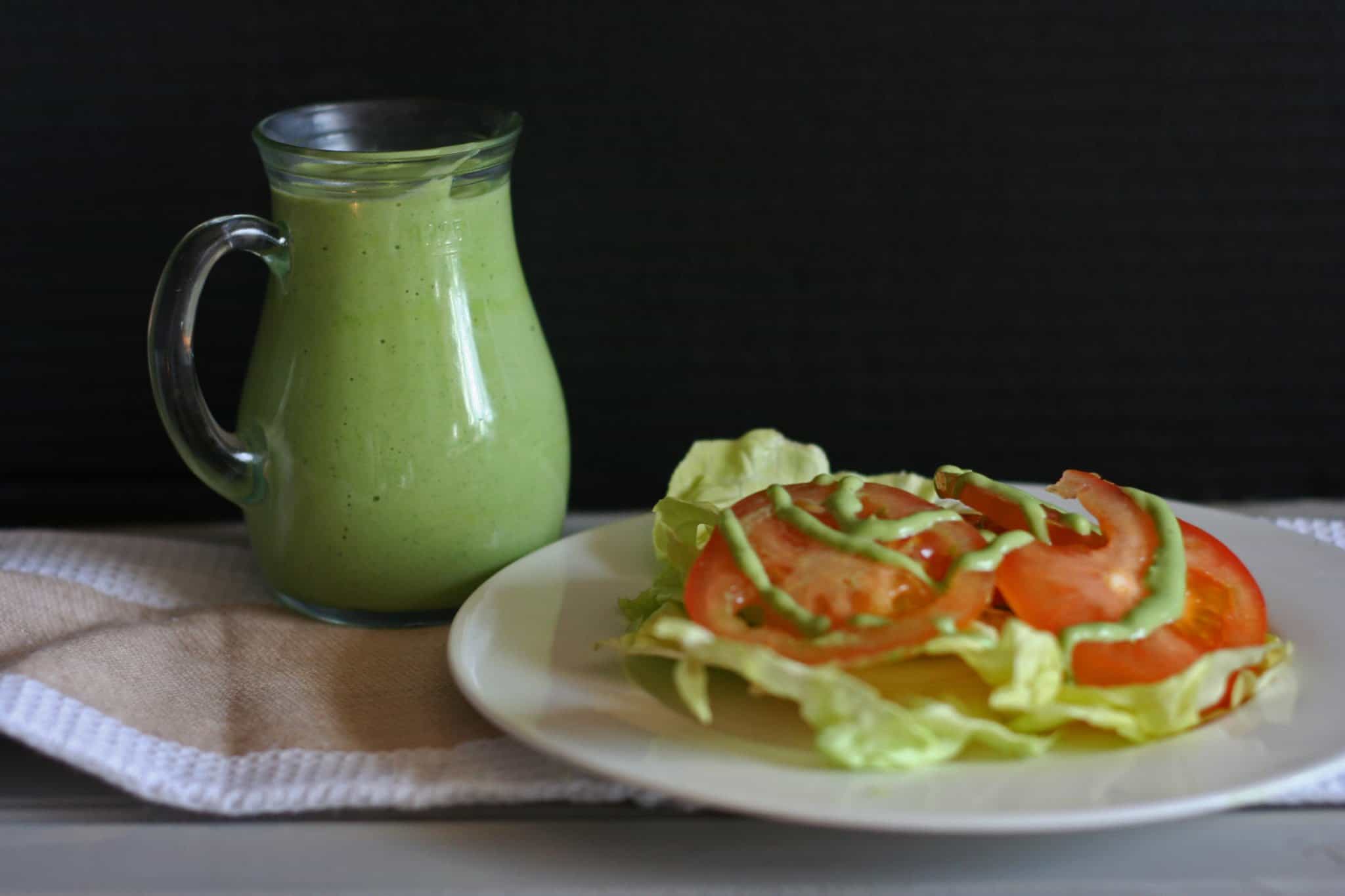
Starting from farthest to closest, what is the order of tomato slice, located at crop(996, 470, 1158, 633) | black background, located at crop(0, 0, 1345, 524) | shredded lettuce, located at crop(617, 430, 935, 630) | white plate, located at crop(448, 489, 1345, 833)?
black background, located at crop(0, 0, 1345, 524) < shredded lettuce, located at crop(617, 430, 935, 630) < tomato slice, located at crop(996, 470, 1158, 633) < white plate, located at crop(448, 489, 1345, 833)

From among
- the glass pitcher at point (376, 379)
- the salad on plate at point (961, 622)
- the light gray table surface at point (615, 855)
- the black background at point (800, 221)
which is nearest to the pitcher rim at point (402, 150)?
the glass pitcher at point (376, 379)

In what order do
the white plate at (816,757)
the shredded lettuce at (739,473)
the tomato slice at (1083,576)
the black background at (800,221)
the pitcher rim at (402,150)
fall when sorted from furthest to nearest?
the black background at (800,221)
the shredded lettuce at (739,473)
the pitcher rim at (402,150)
the tomato slice at (1083,576)
the white plate at (816,757)

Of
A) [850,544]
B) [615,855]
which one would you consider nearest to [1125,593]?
[850,544]

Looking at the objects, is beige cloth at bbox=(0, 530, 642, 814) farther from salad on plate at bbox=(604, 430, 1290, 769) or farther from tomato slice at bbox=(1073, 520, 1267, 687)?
tomato slice at bbox=(1073, 520, 1267, 687)

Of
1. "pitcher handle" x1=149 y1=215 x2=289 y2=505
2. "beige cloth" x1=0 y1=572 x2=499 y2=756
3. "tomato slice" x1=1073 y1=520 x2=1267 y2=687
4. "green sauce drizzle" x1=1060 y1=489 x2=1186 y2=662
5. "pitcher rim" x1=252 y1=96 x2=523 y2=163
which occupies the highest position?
"pitcher rim" x1=252 y1=96 x2=523 y2=163

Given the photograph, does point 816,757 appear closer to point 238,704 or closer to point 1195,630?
point 1195,630

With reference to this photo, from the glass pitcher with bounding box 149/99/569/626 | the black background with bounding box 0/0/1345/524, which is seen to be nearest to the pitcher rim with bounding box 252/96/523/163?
the glass pitcher with bounding box 149/99/569/626

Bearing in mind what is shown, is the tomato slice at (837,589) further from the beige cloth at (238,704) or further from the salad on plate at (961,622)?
the beige cloth at (238,704)

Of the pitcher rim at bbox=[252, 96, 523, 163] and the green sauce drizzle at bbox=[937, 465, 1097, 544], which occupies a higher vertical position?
Answer: the pitcher rim at bbox=[252, 96, 523, 163]
